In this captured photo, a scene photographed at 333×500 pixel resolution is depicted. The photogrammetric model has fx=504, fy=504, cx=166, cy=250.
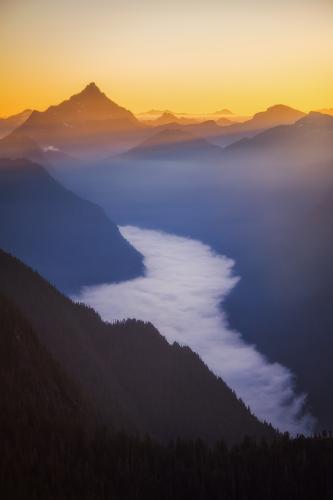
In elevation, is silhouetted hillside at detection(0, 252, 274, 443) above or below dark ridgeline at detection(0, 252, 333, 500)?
above

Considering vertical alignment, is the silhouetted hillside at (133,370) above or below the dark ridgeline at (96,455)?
above

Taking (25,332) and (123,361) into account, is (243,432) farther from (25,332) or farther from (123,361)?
(25,332)

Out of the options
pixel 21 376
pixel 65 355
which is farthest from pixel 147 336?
pixel 21 376

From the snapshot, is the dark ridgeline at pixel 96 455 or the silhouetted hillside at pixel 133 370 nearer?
the dark ridgeline at pixel 96 455

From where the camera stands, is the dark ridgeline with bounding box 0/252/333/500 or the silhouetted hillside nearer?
the dark ridgeline with bounding box 0/252/333/500

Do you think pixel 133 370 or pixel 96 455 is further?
pixel 133 370

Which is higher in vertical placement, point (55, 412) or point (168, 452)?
point (55, 412)

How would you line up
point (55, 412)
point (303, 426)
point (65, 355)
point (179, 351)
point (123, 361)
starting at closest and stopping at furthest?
point (55, 412) → point (65, 355) → point (123, 361) → point (179, 351) → point (303, 426)

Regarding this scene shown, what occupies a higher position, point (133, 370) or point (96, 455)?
point (133, 370)
